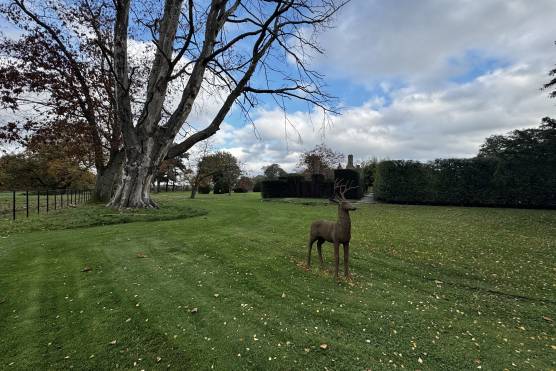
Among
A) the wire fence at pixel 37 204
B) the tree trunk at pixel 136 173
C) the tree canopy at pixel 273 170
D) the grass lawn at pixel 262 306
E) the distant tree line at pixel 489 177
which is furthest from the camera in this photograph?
the tree canopy at pixel 273 170

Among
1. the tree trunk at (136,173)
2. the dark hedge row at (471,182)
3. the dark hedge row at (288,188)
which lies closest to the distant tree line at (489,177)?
the dark hedge row at (471,182)

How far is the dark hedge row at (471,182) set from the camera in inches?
574

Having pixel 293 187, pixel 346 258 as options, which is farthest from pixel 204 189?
pixel 346 258

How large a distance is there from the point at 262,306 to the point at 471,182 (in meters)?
18.5

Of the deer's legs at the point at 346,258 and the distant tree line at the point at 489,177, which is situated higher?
the distant tree line at the point at 489,177

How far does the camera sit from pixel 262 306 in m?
3.38

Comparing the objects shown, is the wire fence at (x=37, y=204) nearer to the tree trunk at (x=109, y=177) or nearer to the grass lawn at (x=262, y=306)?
the tree trunk at (x=109, y=177)

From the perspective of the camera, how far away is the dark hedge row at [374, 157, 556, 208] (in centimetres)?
1459

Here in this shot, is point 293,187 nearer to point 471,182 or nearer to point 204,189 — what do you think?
point 471,182

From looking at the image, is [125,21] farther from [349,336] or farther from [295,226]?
[349,336]

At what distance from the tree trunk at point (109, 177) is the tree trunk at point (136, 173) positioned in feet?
13.9

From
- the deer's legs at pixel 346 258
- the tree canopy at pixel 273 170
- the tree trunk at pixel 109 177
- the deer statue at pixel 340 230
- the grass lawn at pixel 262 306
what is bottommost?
the grass lawn at pixel 262 306

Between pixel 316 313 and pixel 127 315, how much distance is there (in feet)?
7.38

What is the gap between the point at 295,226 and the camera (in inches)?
360
